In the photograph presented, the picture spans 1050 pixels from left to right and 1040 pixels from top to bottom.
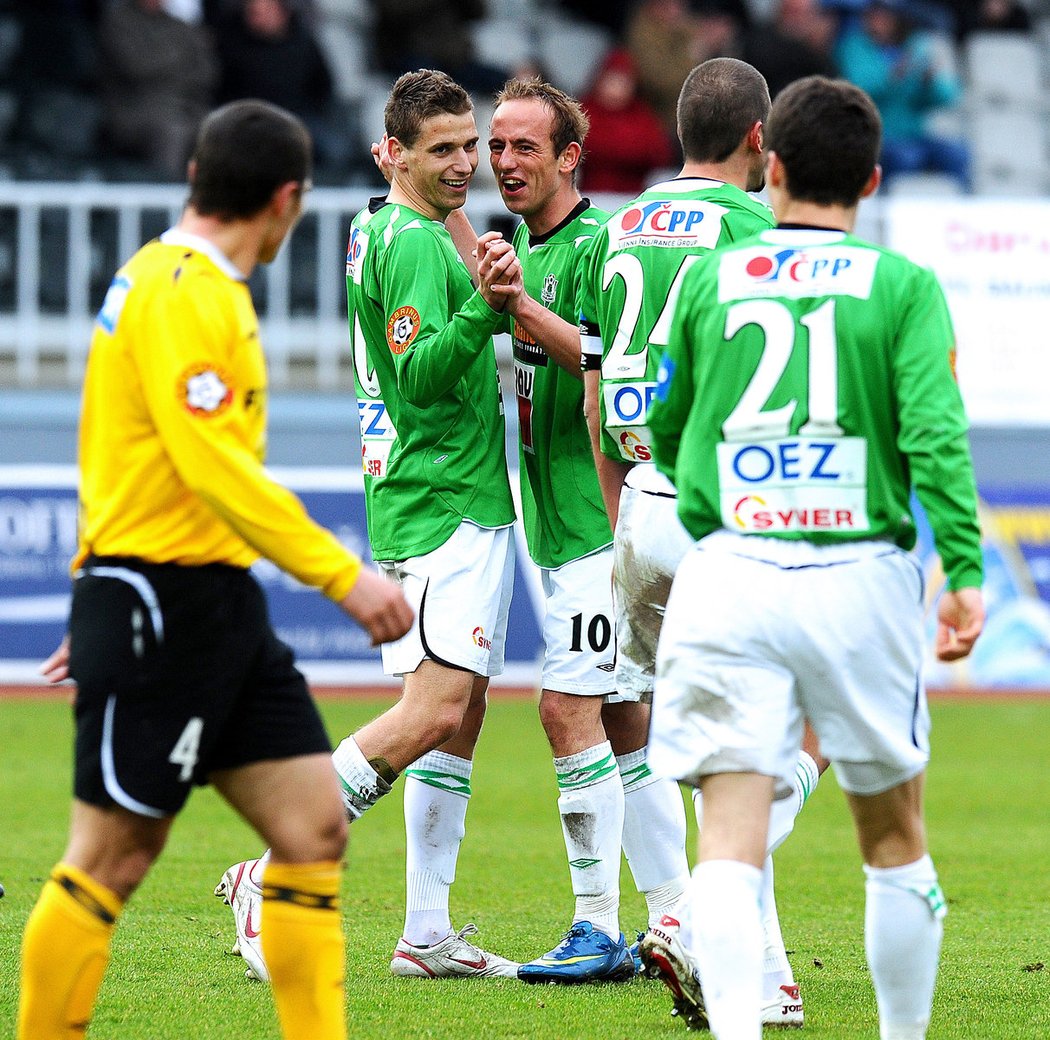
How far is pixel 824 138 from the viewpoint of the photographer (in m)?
3.58

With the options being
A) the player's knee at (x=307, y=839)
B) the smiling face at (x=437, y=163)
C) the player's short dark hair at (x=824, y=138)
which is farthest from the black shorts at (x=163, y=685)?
the smiling face at (x=437, y=163)

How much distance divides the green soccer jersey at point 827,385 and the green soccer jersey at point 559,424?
1597 millimetres

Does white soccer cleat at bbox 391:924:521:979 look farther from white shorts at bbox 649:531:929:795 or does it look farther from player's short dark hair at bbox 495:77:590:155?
player's short dark hair at bbox 495:77:590:155

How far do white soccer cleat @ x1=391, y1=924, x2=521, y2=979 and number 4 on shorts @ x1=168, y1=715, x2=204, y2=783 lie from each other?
1.80m

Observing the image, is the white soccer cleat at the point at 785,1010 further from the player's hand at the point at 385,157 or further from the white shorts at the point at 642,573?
the player's hand at the point at 385,157

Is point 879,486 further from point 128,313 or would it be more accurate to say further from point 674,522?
point 128,313

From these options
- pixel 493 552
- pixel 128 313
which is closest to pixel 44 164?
pixel 493 552

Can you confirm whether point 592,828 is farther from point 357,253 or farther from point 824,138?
point 824,138

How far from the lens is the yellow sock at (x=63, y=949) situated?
3.43m

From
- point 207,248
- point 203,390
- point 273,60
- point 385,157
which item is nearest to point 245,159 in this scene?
point 207,248

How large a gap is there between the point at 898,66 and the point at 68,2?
6933mm

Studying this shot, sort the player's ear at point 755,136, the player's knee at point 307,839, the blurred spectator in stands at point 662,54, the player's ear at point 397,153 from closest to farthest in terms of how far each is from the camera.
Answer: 1. the player's knee at point 307,839
2. the player's ear at point 755,136
3. the player's ear at point 397,153
4. the blurred spectator in stands at point 662,54

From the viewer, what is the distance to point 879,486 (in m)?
3.57

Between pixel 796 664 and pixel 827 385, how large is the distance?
55 cm
